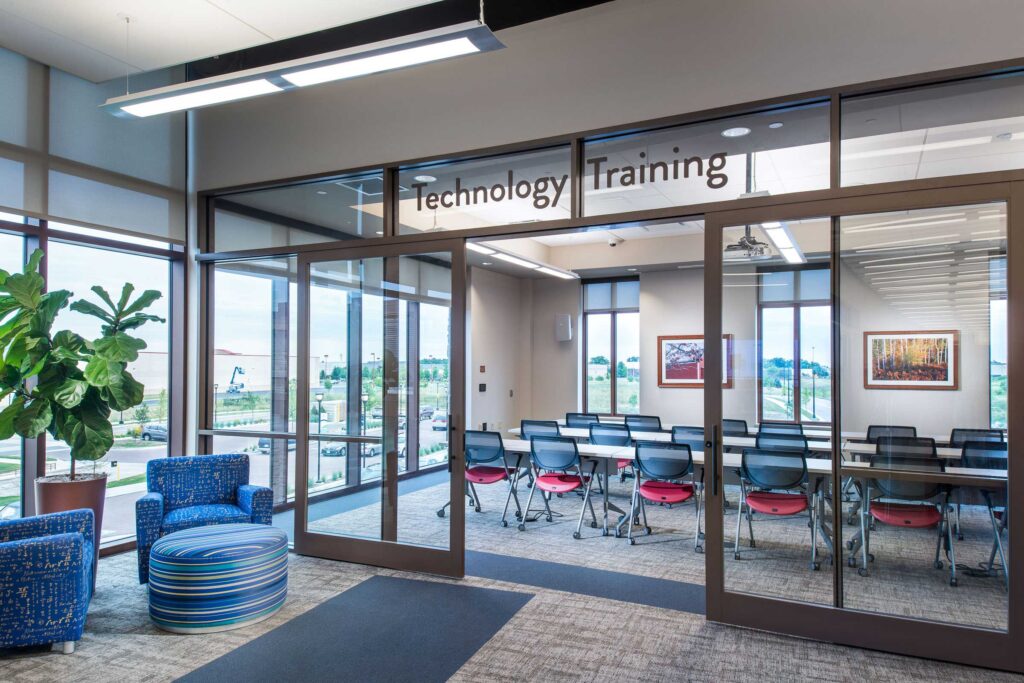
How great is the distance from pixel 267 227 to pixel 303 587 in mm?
2817

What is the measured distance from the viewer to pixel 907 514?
3344 millimetres

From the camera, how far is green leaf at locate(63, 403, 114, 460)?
4055 mm

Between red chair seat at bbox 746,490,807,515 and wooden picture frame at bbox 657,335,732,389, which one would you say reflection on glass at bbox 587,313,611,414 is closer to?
wooden picture frame at bbox 657,335,732,389

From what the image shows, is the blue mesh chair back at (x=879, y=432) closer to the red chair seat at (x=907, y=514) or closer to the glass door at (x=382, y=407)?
the red chair seat at (x=907, y=514)

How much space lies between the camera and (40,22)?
3.97 m

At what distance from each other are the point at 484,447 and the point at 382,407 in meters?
1.54

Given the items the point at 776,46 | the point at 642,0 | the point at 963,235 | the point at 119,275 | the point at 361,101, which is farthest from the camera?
the point at 119,275

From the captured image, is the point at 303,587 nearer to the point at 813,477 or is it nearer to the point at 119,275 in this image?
the point at 119,275

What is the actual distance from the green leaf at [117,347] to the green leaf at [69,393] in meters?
0.24

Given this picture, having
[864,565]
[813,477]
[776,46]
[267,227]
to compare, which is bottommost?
[864,565]

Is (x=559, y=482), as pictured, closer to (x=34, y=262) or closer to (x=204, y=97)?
(x=204, y=97)

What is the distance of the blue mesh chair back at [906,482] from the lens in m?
3.31

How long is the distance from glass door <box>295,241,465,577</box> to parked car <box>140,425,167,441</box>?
1338 millimetres

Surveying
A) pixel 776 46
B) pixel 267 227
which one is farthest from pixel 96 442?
pixel 776 46
